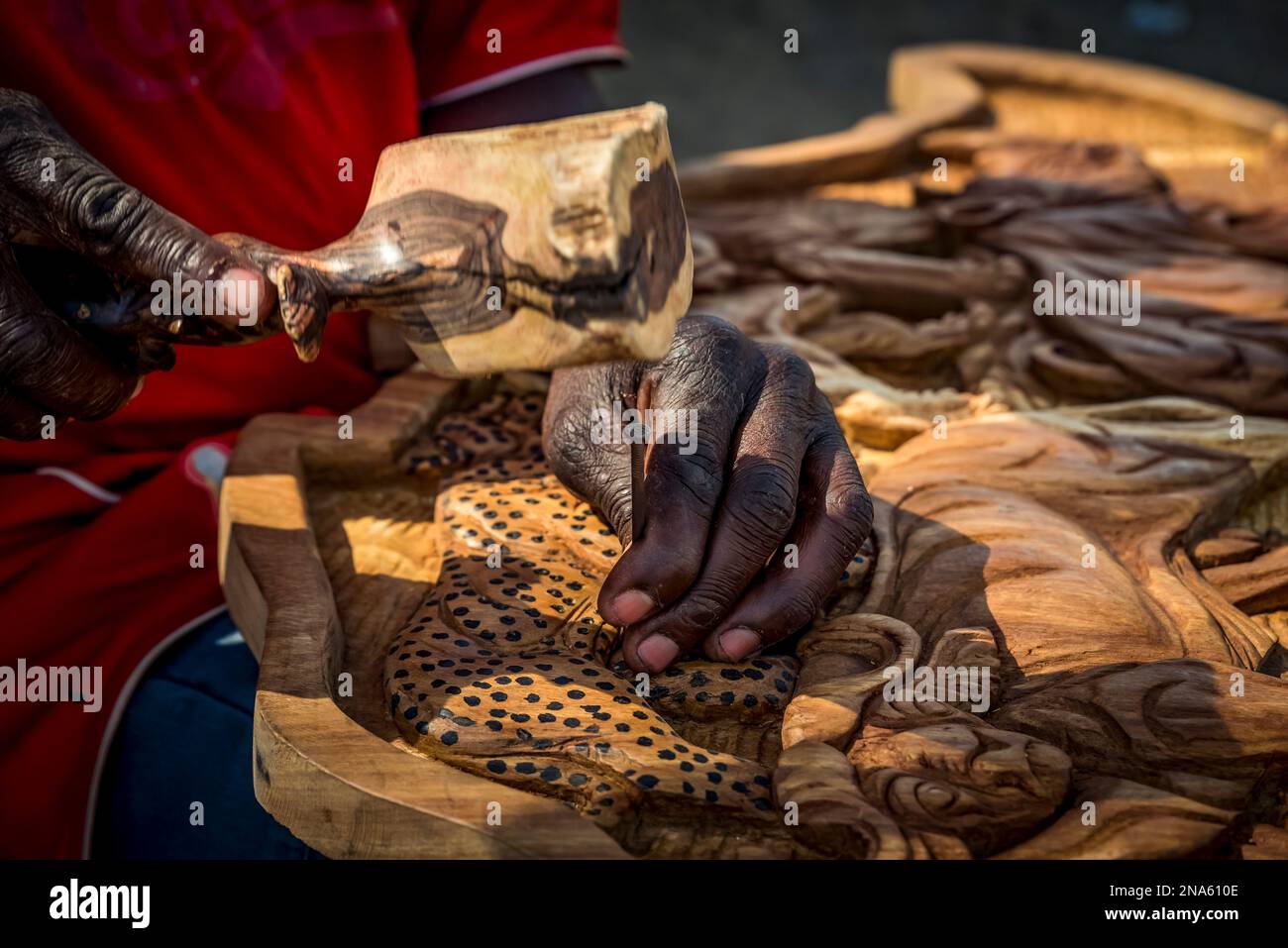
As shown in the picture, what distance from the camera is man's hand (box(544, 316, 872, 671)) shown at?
3.55 feet

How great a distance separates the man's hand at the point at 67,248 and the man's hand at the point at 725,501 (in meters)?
0.42

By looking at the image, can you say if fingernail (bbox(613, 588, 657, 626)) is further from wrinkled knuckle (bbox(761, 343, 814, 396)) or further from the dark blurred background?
the dark blurred background

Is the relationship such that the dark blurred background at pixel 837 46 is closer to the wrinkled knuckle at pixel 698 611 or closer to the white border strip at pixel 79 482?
the white border strip at pixel 79 482

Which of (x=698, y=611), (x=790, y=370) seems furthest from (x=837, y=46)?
(x=698, y=611)

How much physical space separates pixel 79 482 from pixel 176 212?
0.38 m

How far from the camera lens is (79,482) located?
4.83 ft

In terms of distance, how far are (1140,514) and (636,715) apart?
66 cm

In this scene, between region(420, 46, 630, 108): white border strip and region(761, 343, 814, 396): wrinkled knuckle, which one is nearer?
region(761, 343, 814, 396): wrinkled knuckle

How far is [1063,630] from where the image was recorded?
1.11 m

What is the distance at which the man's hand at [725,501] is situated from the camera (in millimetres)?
1082

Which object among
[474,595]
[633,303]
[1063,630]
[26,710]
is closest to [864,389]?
[1063,630]

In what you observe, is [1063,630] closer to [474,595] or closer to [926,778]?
[926,778]

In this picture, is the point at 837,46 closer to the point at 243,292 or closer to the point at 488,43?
the point at 488,43

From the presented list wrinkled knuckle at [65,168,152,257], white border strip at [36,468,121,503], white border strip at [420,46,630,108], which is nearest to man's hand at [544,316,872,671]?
wrinkled knuckle at [65,168,152,257]
